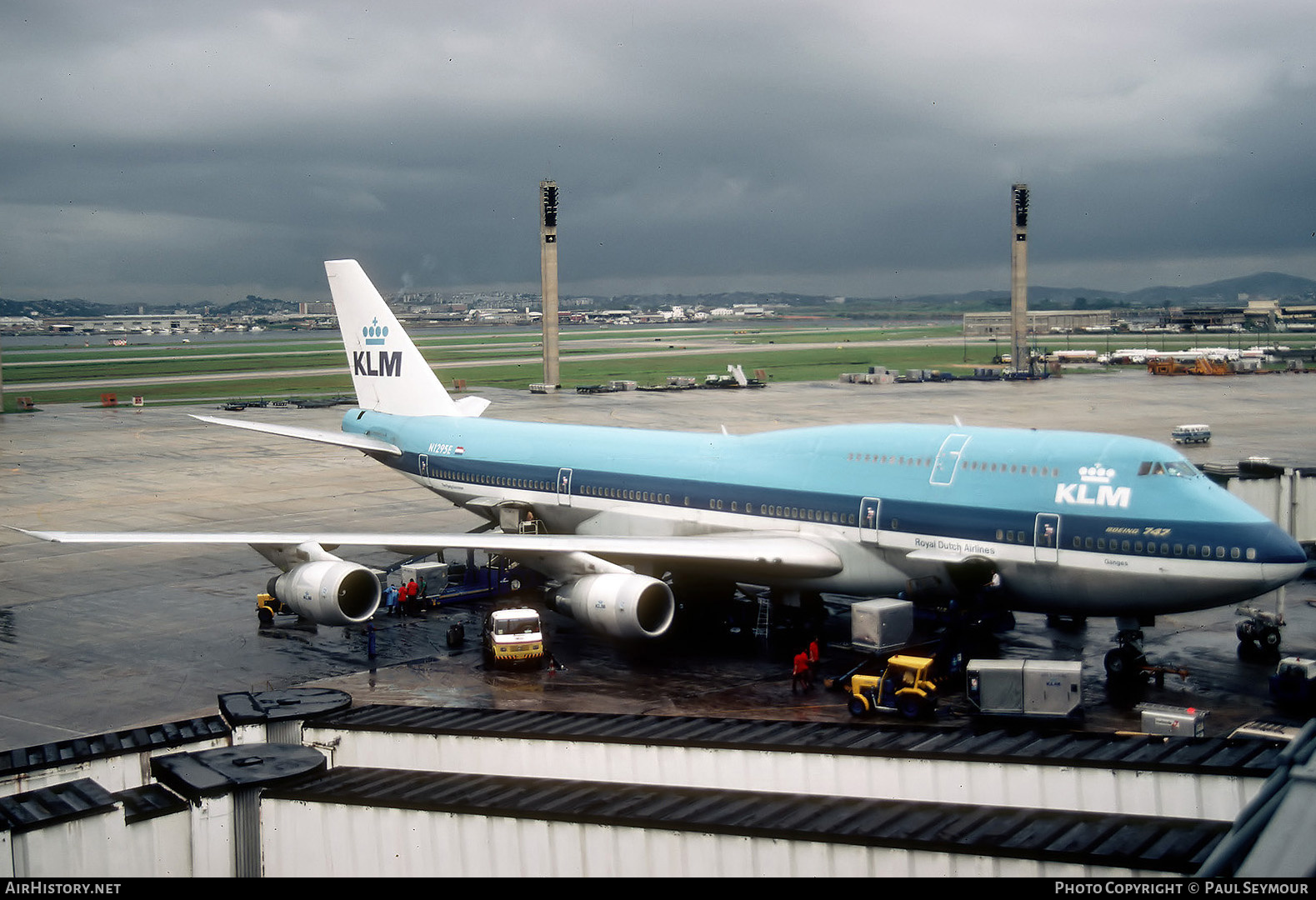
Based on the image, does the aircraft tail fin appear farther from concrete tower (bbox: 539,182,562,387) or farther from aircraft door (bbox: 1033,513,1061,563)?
concrete tower (bbox: 539,182,562,387)

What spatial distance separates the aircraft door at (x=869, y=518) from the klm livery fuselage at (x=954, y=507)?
5cm

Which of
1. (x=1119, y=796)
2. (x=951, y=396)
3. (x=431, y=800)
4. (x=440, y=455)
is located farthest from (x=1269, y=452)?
(x=431, y=800)

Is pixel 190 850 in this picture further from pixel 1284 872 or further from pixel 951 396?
pixel 951 396

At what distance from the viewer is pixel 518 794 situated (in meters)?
16.9

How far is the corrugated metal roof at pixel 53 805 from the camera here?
1479cm

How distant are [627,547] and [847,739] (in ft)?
51.9

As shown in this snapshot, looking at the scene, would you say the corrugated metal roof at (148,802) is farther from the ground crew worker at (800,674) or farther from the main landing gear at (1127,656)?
the main landing gear at (1127,656)

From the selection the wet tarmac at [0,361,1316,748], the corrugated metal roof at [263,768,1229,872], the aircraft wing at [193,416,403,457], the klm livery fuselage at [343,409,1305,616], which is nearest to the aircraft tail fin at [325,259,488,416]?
the aircraft wing at [193,416,403,457]

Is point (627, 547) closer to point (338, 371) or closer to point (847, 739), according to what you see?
point (847, 739)

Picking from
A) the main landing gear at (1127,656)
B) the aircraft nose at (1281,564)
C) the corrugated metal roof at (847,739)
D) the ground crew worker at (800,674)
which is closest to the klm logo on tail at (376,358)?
the ground crew worker at (800,674)

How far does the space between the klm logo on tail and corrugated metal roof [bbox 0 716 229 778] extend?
95.9 ft

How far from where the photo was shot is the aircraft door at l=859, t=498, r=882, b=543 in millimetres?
32344

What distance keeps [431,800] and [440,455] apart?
29381 mm

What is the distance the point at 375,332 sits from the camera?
49000 mm
